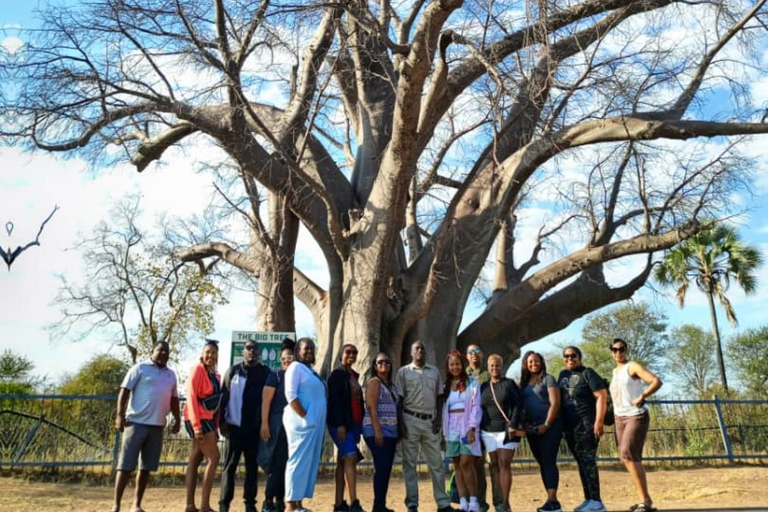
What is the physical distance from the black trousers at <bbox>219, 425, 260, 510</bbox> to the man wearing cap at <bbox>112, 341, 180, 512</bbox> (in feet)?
2.15

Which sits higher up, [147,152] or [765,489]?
[147,152]

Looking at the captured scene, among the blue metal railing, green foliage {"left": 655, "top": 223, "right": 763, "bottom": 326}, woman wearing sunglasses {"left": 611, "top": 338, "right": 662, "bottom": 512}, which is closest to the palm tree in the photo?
green foliage {"left": 655, "top": 223, "right": 763, "bottom": 326}

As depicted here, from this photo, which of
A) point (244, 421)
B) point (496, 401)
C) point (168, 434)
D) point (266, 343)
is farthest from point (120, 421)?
point (168, 434)

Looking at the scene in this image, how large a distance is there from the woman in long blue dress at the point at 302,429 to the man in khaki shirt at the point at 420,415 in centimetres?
92

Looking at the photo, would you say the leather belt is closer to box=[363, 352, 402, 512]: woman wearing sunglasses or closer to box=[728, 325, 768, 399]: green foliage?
box=[363, 352, 402, 512]: woman wearing sunglasses

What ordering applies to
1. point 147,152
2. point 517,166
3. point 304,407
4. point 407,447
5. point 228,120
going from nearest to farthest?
point 304,407, point 407,447, point 228,120, point 517,166, point 147,152

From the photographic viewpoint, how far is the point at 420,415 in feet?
21.3

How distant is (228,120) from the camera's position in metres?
10.8

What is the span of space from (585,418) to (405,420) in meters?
1.72

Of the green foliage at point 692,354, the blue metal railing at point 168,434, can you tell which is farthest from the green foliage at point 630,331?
the blue metal railing at point 168,434

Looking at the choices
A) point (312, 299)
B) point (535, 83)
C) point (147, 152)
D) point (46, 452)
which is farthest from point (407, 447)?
point (147, 152)

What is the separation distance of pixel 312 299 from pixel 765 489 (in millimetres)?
8305

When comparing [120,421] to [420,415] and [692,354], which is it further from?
[692,354]

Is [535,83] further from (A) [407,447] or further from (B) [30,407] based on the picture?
(B) [30,407]
